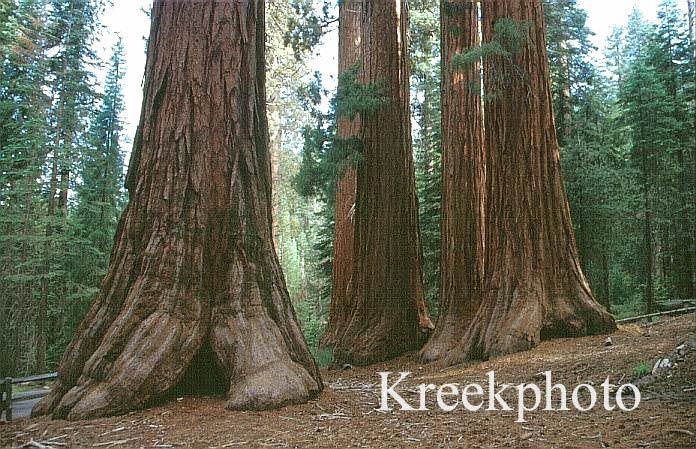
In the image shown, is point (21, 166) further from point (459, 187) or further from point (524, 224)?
point (524, 224)

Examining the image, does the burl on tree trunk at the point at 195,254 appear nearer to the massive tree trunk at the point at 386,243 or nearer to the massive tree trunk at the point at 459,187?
the massive tree trunk at the point at 459,187

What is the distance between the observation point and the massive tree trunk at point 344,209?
11.1 metres

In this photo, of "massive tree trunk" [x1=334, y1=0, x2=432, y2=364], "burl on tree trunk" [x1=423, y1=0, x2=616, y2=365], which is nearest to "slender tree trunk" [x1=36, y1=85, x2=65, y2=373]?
"massive tree trunk" [x1=334, y1=0, x2=432, y2=364]

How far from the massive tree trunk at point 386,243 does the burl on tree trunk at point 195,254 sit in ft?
14.6

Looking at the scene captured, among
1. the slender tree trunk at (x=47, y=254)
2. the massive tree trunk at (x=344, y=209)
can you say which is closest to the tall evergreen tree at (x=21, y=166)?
the slender tree trunk at (x=47, y=254)

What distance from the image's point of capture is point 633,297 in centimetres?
2233

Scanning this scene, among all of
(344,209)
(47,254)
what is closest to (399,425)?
(344,209)

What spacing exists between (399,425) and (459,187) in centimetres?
620

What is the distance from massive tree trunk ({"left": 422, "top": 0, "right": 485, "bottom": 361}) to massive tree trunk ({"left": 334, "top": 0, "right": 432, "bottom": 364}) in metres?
0.68

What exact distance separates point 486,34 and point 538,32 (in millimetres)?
718

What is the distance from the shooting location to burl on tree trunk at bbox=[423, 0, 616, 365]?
301 inches

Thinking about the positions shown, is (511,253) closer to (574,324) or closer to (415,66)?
(574,324)

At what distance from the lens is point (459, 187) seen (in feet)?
32.7

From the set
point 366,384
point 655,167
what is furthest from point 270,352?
point 655,167
